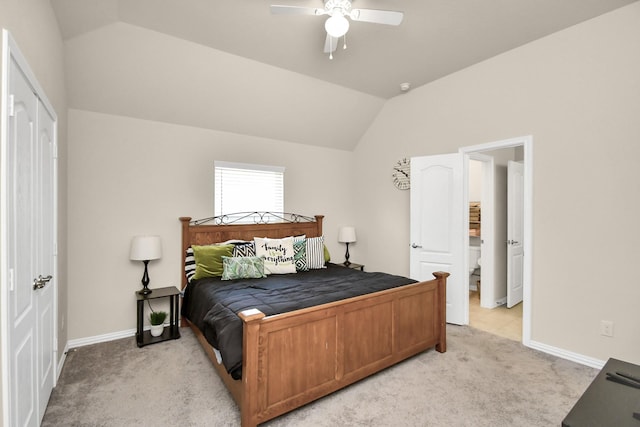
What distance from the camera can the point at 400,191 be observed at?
4445 millimetres

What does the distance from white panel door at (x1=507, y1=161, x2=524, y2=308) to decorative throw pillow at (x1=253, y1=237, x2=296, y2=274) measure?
2.95m

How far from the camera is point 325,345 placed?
7.26ft

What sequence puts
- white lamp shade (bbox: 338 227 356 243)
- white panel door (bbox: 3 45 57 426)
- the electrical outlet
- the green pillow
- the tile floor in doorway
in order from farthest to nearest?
white lamp shade (bbox: 338 227 356 243) < the tile floor in doorway < the green pillow < the electrical outlet < white panel door (bbox: 3 45 57 426)

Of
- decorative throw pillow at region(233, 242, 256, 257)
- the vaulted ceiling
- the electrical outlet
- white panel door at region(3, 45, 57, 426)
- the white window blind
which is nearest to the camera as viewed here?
white panel door at region(3, 45, 57, 426)

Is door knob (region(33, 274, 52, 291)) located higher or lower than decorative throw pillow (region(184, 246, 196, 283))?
higher

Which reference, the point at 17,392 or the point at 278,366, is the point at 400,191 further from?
the point at 17,392

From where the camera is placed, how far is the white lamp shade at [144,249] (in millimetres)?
3201

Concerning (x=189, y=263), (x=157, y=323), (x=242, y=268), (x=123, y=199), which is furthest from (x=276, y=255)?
(x=123, y=199)

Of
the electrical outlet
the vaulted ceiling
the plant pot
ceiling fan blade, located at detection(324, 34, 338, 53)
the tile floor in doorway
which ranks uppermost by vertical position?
the vaulted ceiling

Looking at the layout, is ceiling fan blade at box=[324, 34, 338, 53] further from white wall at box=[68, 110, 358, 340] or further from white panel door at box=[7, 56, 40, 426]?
white wall at box=[68, 110, 358, 340]

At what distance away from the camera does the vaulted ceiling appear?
2.51 meters

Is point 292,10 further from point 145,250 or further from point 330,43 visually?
point 145,250

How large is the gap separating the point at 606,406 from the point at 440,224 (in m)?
2.73

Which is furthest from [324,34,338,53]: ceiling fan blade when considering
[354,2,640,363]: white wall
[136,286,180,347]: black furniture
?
[136,286,180,347]: black furniture
